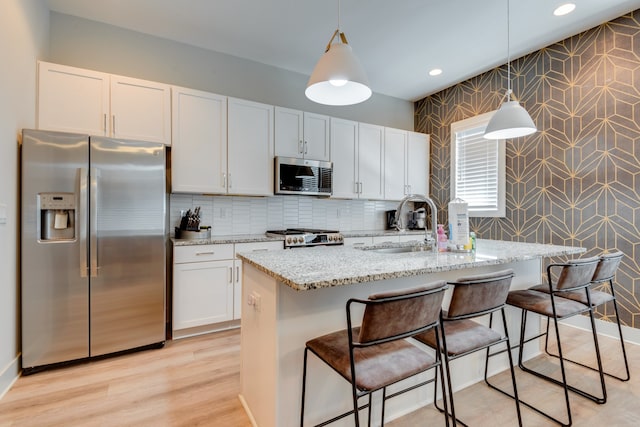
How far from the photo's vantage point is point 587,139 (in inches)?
117

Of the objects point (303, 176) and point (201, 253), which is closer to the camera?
point (201, 253)

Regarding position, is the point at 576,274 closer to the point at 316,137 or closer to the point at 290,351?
the point at 290,351

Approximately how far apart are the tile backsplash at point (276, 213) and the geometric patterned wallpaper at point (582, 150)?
1.64 m

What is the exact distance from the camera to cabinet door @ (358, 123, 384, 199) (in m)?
4.11

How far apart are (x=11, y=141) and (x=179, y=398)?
2.04 metres

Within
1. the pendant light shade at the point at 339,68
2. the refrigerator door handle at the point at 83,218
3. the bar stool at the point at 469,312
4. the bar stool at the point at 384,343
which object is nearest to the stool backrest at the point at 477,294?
the bar stool at the point at 469,312

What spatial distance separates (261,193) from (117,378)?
2.02 metres

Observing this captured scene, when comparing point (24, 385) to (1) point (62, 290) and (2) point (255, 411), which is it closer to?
(1) point (62, 290)

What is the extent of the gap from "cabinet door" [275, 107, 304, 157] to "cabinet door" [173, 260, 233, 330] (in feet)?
4.64

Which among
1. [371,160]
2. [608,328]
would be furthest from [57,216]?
[608,328]

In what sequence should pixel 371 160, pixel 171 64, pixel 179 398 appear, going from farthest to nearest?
pixel 371 160
pixel 171 64
pixel 179 398

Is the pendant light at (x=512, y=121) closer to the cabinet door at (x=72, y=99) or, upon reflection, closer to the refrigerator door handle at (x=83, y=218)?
the refrigerator door handle at (x=83, y=218)

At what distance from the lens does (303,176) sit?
358 centimetres

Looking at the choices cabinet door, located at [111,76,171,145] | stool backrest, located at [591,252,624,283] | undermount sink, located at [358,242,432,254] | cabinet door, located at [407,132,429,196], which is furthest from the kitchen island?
cabinet door, located at [407,132,429,196]
